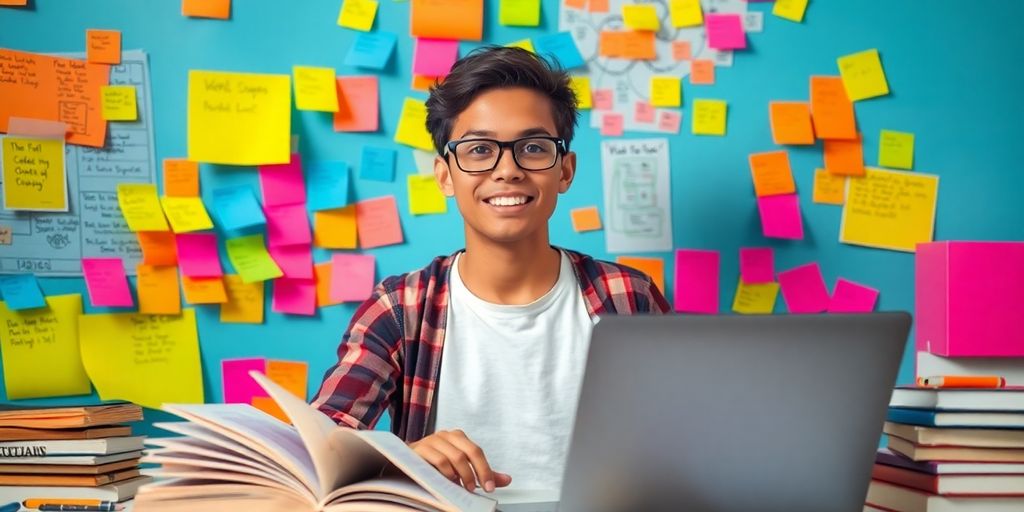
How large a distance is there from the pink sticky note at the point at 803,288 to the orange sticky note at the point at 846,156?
24 cm

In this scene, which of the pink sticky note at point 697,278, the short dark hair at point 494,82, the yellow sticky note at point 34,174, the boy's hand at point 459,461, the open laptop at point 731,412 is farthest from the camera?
the pink sticky note at point 697,278

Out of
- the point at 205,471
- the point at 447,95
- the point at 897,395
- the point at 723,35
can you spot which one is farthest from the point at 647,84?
Answer: the point at 205,471

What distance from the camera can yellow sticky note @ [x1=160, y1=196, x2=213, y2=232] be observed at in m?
2.02

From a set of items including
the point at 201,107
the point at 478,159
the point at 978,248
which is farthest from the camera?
the point at 201,107

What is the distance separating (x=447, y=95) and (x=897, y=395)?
3.14 feet

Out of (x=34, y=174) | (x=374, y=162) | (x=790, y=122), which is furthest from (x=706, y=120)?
(x=34, y=174)

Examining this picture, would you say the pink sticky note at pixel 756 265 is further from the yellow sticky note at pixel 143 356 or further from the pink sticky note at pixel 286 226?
the yellow sticky note at pixel 143 356

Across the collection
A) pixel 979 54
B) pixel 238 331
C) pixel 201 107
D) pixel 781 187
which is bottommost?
pixel 238 331

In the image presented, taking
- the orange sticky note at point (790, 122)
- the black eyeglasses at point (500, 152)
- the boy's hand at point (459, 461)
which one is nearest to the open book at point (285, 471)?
the boy's hand at point (459, 461)

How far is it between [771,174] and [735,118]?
0.16 m

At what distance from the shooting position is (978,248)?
6.12 ft

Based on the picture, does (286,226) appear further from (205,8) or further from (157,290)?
(205,8)

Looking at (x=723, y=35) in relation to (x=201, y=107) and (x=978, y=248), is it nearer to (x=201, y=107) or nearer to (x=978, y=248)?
(x=978, y=248)

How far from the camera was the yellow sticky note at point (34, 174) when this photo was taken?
6.61ft
